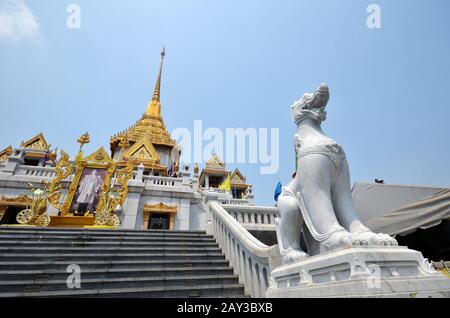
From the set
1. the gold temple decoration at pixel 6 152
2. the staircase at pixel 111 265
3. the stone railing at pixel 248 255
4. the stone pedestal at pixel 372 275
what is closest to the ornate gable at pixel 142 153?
the gold temple decoration at pixel 6 152

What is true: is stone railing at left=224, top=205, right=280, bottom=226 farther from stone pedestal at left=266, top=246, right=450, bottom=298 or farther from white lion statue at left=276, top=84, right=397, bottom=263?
stone pedestal at left=266, top=246, right=450, bottom=298

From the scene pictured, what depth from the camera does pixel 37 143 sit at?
23984 millimetres

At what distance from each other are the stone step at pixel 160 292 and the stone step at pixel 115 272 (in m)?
0.45

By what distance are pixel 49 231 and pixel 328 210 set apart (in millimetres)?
7165

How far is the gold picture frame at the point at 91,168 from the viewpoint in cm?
1078

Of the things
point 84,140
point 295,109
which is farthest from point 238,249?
point 84,140

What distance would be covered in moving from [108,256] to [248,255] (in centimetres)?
317

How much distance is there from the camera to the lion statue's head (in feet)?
10.8

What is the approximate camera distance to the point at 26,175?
39.1ft

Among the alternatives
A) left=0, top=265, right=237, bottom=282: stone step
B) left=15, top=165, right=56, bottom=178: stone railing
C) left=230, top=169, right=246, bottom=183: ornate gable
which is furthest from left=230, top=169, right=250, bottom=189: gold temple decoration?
left=0, top=265, right=237, bottom=282: stone step

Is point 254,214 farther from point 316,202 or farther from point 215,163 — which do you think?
point 215,163

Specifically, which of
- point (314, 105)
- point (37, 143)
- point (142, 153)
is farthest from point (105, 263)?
point (37, 143)

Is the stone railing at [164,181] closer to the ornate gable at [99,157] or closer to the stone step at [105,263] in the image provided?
the ornate gable at [99,157]
